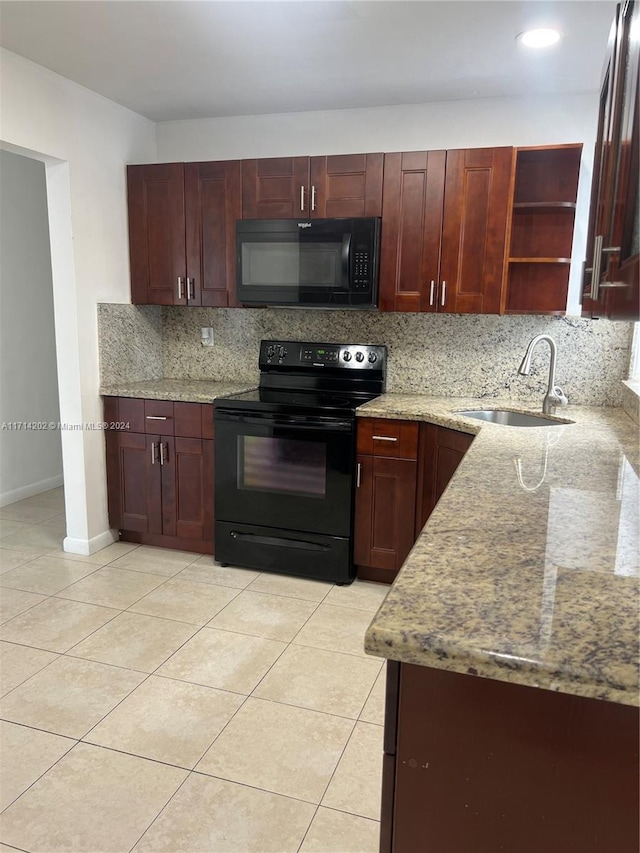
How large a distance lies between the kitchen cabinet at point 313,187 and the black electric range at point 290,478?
2.41ft

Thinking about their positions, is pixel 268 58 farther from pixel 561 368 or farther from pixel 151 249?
pixel 561 368

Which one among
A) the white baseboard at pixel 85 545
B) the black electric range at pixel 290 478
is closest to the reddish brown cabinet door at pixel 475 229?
the black electric range at pixel 290 478

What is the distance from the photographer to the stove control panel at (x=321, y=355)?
3.44 metres

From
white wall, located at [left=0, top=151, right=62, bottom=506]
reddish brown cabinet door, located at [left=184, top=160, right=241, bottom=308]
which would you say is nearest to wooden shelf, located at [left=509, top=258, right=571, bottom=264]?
reddish brown cabinet door, located at [left=184, top=160, right=241, bottom=308]

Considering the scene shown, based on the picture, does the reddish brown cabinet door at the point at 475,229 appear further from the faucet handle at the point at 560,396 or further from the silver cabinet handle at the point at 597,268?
the silver cabinet handle at the point at 597,268

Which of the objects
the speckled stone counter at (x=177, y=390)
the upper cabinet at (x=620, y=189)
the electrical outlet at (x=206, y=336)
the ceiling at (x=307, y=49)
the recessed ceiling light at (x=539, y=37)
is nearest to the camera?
the upper cabinet at (x=620, y=189)

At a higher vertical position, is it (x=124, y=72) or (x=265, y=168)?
(x=124, y=72)

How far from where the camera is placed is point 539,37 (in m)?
2.43

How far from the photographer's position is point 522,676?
0.75 m

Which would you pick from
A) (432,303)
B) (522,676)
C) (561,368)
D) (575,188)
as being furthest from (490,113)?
(522,676)

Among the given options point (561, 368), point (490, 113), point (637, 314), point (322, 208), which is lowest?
point (561, 368)

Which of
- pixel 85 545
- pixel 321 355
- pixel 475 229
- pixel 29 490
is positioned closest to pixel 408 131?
pixel 475 229

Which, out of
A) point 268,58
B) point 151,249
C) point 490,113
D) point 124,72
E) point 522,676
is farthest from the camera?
point 151,249

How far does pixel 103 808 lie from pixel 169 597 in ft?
4.26
